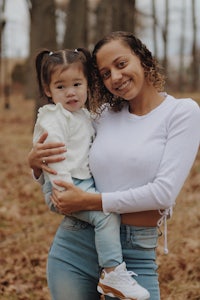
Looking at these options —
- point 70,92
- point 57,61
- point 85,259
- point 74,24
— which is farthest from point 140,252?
point 74,24

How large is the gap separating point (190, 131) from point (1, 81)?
133 feet

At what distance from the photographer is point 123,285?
2.54 m

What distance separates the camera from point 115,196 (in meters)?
2.54

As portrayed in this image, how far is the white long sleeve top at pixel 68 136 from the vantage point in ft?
8.68

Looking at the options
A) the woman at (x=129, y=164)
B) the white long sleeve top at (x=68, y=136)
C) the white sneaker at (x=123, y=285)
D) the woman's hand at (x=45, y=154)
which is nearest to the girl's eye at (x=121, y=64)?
the woman at (x=129, y=164)

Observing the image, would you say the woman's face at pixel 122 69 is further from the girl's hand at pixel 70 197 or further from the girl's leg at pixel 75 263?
the girl's leg at pixel 75 263

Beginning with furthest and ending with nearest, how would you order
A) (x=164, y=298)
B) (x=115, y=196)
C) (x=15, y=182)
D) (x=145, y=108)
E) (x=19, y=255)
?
(x=15, y=182) → (x=19, y=255) → (x=164, y=298) → (x=145, y=108) → (x=115, y=196)

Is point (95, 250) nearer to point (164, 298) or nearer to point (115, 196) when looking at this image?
point (115, 196)

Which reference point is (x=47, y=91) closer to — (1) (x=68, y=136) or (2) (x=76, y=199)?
(1) (x=68, y=136)

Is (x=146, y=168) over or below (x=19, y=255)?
over

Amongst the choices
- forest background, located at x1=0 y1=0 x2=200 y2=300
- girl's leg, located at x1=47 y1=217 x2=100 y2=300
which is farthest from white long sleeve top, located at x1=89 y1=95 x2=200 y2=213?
forest background, located at x1=0 y1=0 x2=200 y2=300

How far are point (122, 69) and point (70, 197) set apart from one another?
Result: 0.64 meters

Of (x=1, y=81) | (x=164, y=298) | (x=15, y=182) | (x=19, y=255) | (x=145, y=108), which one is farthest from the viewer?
(x=1, y=81)

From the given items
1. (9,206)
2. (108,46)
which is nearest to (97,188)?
(108,46)
